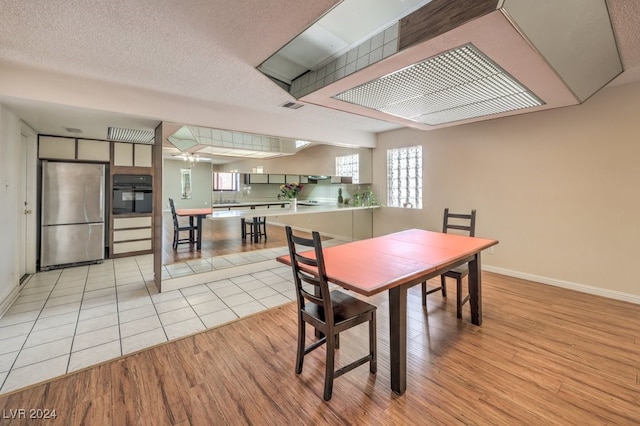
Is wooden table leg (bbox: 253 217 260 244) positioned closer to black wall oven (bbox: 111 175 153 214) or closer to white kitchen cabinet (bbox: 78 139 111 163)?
black wall oven (bbox: 111 175 153 214)

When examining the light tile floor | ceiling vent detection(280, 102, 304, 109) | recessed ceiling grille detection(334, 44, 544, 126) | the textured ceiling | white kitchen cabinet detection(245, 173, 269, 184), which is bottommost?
the light tile floor

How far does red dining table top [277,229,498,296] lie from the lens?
1.66 metres

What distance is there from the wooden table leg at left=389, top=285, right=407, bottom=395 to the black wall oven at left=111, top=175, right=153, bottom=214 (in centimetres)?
519

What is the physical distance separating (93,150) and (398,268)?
5606 mm

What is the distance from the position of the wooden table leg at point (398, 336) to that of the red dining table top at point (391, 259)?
0.42 ft

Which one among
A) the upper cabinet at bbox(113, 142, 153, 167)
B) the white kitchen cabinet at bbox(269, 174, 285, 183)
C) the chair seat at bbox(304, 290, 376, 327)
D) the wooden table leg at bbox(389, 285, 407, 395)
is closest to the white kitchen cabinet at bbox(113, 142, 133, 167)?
the upper cabinet at bbox(113, 142, 153, 167)

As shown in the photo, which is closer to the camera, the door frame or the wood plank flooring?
the wood plank flooring

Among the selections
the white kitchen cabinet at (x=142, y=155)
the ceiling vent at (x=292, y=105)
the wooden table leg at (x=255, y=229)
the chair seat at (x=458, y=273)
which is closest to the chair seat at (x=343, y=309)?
the chair seat at (x=458, y=273)

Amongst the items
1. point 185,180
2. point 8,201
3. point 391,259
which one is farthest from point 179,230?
point 391,259

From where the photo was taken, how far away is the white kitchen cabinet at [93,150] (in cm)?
471

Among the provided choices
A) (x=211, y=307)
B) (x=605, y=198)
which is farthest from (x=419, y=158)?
(x=211, y=307)

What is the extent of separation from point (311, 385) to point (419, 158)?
4.48 meters

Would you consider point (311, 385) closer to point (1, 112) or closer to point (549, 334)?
point (549, 334)

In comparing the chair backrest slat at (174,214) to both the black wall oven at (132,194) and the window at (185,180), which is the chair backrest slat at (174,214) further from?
the black wall oven at (132,194)
